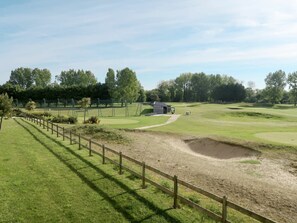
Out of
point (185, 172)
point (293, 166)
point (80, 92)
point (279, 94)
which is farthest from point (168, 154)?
point (279, 94)

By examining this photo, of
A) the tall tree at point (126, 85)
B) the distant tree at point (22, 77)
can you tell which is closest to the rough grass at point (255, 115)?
the tall tree at point (126, 85)

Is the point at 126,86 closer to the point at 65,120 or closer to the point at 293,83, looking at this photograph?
the point at 65,120

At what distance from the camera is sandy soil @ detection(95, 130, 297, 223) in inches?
523

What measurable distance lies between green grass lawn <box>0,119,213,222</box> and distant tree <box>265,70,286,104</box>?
394 ft

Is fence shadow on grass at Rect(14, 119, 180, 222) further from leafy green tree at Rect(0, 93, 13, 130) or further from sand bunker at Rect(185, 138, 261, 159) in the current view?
leafy green tree at Rect(0, 93, 13, 130)

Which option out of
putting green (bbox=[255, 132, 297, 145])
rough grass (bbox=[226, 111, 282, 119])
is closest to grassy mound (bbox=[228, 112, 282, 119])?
rough grass (bbox=[226, 111, 282, 119])

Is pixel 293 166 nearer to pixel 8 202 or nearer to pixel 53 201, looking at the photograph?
pixel 53 201

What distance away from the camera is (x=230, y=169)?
1942cm

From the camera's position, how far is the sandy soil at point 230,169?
43.5ft

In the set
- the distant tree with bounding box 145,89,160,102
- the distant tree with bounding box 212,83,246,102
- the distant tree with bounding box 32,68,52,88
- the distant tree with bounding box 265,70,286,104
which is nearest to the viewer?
the distant tree with bounding box 265,70,286,104

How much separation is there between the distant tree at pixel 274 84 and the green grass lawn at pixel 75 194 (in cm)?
12021

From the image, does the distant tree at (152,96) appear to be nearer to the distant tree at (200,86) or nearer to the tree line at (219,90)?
the tree line at (219,90)

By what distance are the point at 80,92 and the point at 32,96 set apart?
50.3ft

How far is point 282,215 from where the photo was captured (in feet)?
38.9
